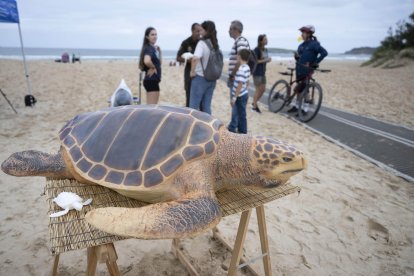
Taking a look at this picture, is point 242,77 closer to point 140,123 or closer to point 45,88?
point 140,123

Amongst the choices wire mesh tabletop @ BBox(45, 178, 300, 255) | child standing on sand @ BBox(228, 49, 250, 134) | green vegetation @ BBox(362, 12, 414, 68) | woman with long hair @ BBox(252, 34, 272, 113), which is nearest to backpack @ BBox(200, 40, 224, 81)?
child standing on sand @ BBox(228, 49, 250, 134)

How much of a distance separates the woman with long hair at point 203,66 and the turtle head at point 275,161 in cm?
223

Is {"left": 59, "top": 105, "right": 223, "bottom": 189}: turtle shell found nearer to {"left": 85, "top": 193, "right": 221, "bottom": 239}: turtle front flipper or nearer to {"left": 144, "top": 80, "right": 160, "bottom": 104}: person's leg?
{"left": 85, "top": 193, "right": 221, "bottom": 239}: turtle front flipper

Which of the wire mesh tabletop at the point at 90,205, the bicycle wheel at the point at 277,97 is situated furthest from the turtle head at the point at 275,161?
the bicycle wheel at the point at 277,97

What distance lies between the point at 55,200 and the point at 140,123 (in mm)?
549

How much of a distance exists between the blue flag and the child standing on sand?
4288mm

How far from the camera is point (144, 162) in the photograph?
1.29m

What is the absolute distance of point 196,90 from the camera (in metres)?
3.60

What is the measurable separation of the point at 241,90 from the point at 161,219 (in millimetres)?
2937

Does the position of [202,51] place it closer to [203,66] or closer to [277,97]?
[203,66]

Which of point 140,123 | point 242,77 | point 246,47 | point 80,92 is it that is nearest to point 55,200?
point 140,123

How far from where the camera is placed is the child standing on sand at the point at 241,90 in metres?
3.62

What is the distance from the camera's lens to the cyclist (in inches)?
188

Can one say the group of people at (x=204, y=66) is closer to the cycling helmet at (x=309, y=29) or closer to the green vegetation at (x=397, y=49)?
the cycling helmet at (x=309, y=29)
